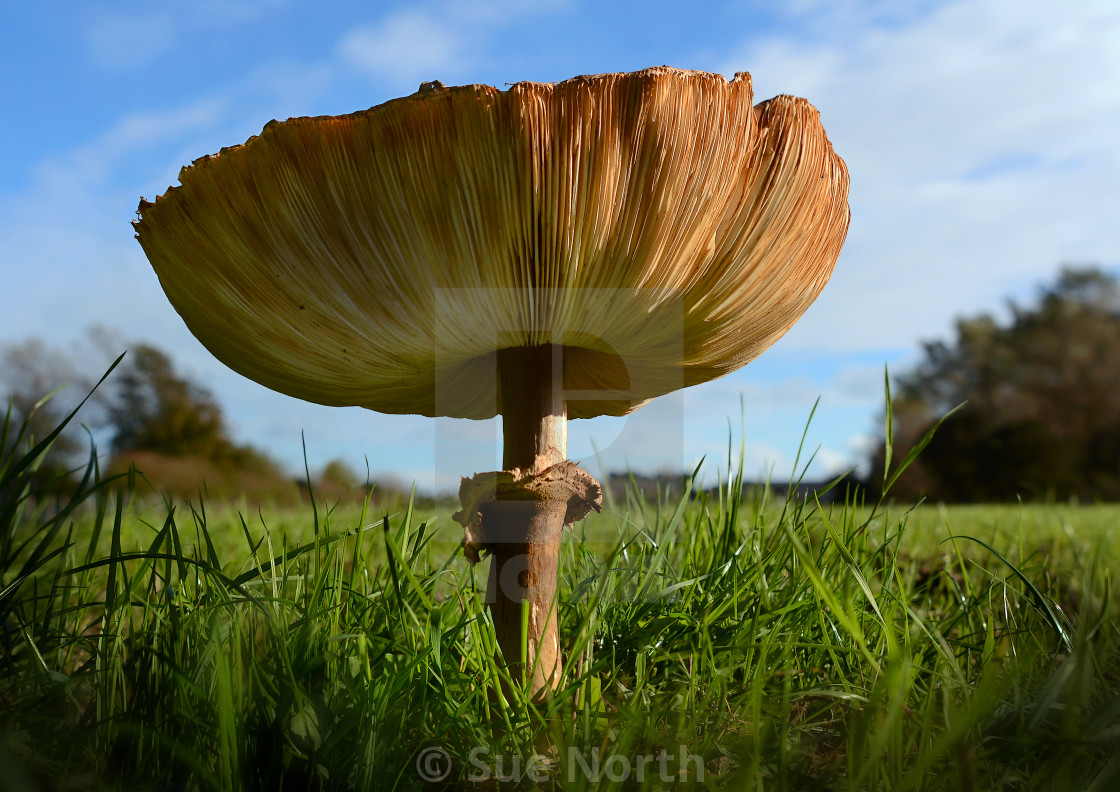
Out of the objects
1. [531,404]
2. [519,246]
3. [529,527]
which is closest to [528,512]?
[529,527]

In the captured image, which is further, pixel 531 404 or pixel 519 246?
pixel 531 404

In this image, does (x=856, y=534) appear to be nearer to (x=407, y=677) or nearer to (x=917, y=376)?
(x=407, y=677)

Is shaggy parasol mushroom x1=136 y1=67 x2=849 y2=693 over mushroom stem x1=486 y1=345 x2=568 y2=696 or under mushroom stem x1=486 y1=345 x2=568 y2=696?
over

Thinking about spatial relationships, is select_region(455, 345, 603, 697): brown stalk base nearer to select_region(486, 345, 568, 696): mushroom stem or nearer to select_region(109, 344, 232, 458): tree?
select_region(486, 345, 568, 696): mushroom stem

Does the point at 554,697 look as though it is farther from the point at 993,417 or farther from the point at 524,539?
the point at 993,417

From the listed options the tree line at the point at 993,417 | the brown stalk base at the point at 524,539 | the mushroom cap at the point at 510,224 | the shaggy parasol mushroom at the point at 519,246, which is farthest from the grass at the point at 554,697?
the tree line at the point at 993,417

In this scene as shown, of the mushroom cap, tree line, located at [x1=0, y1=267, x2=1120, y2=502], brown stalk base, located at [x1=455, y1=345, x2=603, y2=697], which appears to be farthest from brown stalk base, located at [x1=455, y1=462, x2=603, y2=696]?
tree line, located at [x1=0, y1=267, x2=1120, y2=502]

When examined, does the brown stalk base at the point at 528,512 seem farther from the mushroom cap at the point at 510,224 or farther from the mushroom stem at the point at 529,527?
the mushroom cap at the point at 510,224
